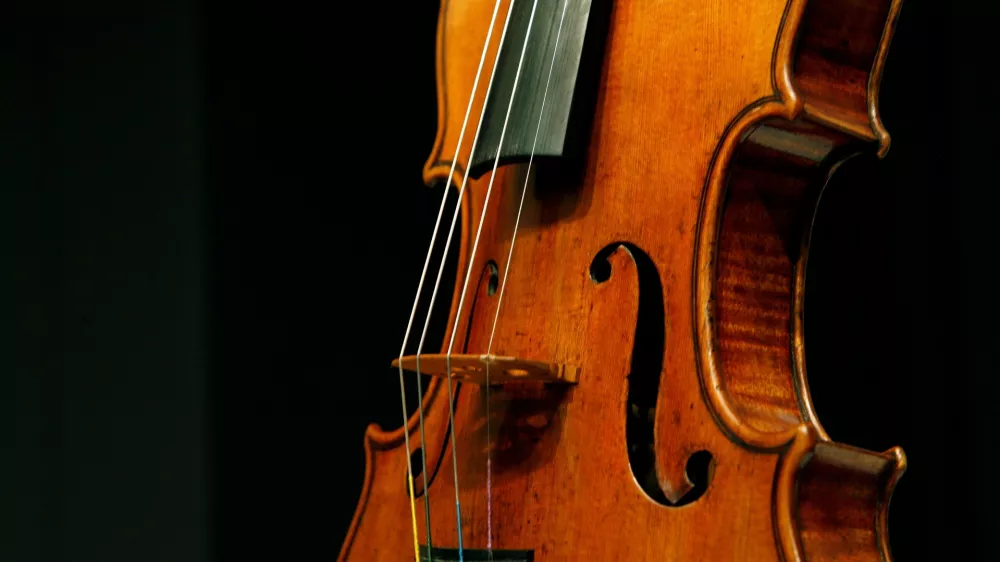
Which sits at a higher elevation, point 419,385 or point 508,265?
point 508,265

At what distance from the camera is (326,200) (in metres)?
1.67

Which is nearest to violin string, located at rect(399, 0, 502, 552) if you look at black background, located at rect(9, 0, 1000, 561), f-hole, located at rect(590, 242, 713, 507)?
f-hole, located at rect(590, 242, 713, 507)

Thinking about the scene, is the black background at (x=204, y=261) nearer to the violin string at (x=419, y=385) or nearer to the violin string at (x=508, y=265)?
the violin string at (x=419, y=385)

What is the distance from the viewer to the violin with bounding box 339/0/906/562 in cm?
78

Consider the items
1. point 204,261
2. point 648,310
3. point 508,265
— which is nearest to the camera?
point 648,310

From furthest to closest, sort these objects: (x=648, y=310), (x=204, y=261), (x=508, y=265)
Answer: (x=204, y=261) → (x=508, y=265) → (x=648, y=310)

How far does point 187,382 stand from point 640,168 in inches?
37.4

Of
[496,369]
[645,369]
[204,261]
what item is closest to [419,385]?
[496,369]

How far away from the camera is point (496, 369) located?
89 cm

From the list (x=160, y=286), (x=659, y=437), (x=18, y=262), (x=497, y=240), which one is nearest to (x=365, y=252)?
(x=160, y=286)

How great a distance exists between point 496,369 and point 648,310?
0.14 m

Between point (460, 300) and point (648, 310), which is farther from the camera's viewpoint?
point (460, 300)

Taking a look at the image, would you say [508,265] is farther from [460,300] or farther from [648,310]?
[648,310]

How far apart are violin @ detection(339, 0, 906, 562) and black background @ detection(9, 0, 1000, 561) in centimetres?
61
